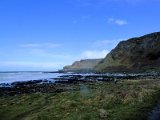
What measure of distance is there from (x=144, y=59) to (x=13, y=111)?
129m

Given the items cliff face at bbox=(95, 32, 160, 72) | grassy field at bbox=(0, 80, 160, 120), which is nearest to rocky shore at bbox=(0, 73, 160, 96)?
grassy field at bbox=(0, 80, 160, 120)

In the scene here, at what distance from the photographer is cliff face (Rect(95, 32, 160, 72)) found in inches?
5896

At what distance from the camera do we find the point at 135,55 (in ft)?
542

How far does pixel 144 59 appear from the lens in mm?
153250

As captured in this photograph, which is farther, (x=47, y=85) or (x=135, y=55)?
(x=135, y=55)

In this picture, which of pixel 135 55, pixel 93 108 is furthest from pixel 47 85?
pixel 135 55

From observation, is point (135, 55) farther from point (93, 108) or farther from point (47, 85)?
point (93, 108)

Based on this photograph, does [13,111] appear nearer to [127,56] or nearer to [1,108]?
[1,108]

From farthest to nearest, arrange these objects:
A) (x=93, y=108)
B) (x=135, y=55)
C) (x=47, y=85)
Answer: (x=135, y=55)
(x=47, y=85)
(x=93, y=108)

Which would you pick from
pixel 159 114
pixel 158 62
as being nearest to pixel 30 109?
pixel 159 114

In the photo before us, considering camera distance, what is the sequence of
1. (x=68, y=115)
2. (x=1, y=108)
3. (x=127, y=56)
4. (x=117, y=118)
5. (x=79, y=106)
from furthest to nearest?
(x=127, y=56) → (x=1, y=108) → (x=79, y=106) → (x=68, y=115) → (x=117, y=118)

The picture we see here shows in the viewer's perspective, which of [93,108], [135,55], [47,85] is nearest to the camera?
[93,108]

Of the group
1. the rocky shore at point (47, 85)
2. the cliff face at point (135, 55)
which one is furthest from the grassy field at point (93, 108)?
the cliff face at point (135, 55)

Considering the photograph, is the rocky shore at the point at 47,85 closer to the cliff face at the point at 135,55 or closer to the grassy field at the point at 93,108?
the grassy field at the point at 93,108
